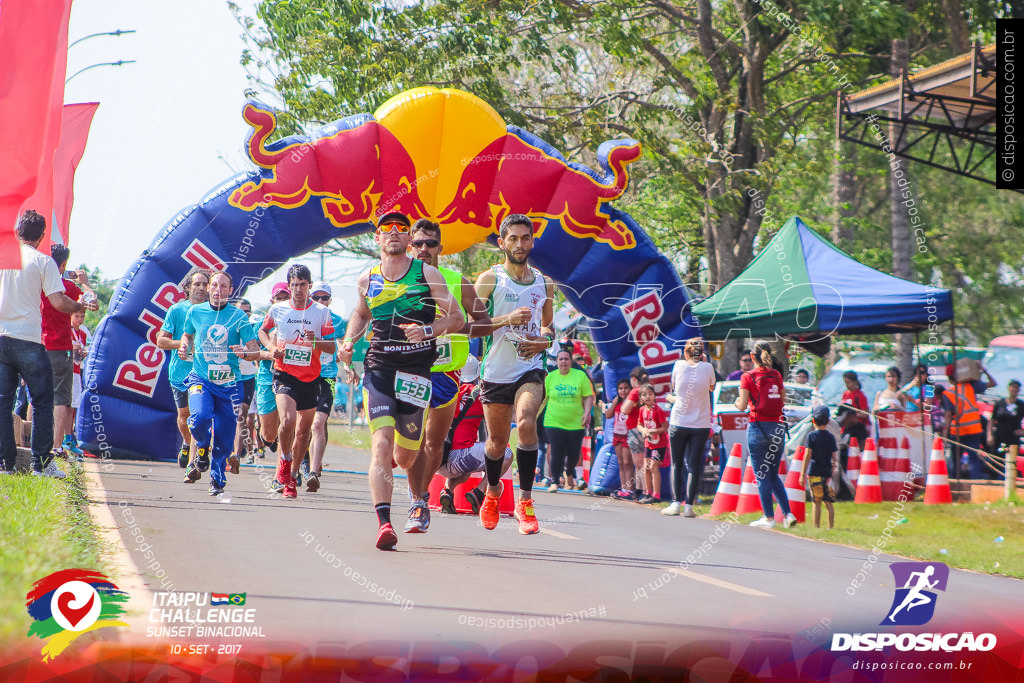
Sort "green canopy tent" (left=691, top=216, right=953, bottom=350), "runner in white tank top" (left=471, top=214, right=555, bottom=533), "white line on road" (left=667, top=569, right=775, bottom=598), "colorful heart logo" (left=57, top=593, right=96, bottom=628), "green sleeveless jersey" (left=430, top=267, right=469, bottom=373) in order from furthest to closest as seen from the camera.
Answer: "green canopy tent" (left=691, top=216, right=953, bottom=350) < "green sleeveless jersey" (left=430, top=267, right=469, bottom=373) < "runner in white tank top" (left=471, top=214, right=555, bottom=533) < "white line on road" (left=667, top=569, right=775, bottom=598) < "colorful heart logo" (left=57, top=593, right=96, bottom=628)

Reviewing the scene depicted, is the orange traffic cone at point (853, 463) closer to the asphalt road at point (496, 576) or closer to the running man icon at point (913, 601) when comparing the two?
the asphalt road at point (496, 576)

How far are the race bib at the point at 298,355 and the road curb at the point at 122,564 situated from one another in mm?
1929

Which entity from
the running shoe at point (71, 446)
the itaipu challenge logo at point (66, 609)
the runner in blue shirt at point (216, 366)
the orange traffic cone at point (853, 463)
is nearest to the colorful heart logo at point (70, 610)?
the itaipu challenge logo at point (66, 609)

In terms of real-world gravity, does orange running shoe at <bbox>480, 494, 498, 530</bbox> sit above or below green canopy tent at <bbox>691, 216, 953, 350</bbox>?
below

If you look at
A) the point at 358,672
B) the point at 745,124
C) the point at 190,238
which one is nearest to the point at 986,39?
the point at 745,124

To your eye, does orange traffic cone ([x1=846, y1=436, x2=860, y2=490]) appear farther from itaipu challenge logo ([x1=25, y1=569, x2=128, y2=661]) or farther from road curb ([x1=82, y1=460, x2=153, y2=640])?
itaipu challenge logo ([x1=25, y1=569, x2=128, y2=661])

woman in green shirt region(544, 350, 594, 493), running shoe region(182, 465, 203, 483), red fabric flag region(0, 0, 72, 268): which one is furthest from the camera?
woman in green shirt region(544, 350, 594, 493)

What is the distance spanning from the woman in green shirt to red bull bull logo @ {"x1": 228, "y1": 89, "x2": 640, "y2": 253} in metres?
1.86

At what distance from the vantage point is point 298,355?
9781 millimetres

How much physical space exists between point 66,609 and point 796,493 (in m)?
9.04

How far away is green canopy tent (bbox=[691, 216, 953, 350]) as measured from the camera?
12.8 meters

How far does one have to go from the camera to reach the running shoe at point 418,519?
725 cm

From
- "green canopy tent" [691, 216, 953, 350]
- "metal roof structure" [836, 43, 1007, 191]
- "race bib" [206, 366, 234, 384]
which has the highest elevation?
"metal roof structure" [836, 43, 1007, 191]

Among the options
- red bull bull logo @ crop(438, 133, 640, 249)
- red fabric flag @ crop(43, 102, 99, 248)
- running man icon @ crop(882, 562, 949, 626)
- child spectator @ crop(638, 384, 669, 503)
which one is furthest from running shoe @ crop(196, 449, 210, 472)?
running man icon @ crop(882, 562, 949, 626)
